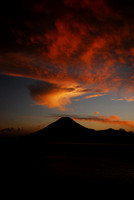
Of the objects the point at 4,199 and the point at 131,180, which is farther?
the point at 131,180

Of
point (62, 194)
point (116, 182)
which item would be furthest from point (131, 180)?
point (62, 194)

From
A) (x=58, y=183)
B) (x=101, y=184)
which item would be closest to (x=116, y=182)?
(x=101, y=184)

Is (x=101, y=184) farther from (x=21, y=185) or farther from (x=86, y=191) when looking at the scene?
(x=21, y=185)

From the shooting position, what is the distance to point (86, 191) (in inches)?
489

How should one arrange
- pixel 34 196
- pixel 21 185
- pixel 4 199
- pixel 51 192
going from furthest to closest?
pixel 21 185
pixel 51 192
pixel 34 196
pixel 4 199

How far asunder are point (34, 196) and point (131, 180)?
909 cm

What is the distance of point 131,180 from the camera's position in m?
16.0

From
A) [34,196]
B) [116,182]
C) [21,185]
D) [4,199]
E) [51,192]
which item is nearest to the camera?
[4,199]

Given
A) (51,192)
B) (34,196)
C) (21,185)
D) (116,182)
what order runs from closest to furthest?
(34,196) → (51,192) → (21,185) → (116,182)

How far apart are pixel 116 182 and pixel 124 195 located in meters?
3.74

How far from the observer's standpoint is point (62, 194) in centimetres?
1161

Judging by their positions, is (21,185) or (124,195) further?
(21,185)

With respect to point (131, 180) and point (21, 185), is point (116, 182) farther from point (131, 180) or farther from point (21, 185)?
point (21, 185)

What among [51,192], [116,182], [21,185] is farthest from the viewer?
[116,182]
